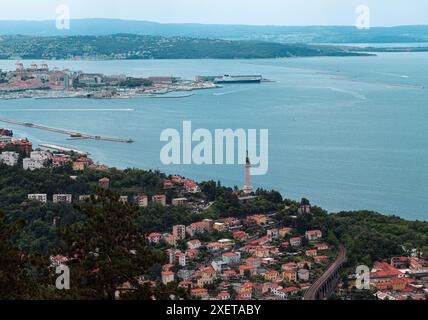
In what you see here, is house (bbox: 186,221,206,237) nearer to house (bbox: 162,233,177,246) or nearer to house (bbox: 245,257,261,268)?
house (bbox: 162,233,177,246)

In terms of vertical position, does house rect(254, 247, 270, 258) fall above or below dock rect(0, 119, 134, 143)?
above

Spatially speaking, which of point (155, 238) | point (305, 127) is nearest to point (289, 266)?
point (155, 238)

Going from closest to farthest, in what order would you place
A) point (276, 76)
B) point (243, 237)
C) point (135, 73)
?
point (243, 237) → point (276, 76) → point (135, 73)

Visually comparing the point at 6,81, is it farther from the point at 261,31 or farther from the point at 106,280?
the point at 261,31

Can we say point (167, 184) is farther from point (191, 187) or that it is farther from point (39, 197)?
point (39, 197)

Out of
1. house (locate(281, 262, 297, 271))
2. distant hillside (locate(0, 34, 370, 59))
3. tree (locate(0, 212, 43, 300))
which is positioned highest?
Answer: tree (locate(0, 212, 43, 300))

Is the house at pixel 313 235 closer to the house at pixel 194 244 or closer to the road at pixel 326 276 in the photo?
the road at pixel 326 276

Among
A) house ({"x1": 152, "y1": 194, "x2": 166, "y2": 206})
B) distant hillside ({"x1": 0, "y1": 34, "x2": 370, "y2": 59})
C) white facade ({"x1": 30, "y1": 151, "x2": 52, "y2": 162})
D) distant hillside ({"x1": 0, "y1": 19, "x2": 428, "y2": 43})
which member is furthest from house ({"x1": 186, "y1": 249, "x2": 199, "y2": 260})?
distant hillside ({"x1": 0, "y1": 19, "x2": 428, "y2": 43})
